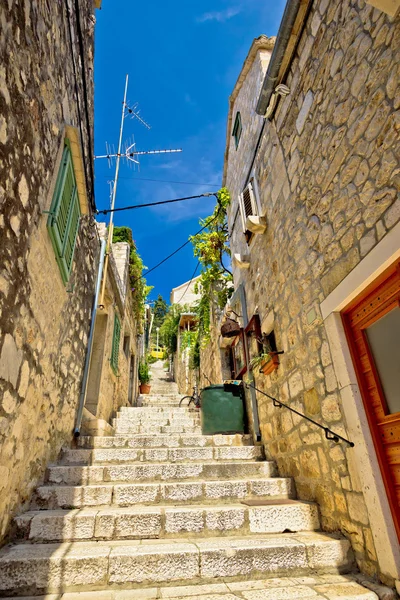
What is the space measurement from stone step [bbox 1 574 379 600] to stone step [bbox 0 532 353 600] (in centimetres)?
6

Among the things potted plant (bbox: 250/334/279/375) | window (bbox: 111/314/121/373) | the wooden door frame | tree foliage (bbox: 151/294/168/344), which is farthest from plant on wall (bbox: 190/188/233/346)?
tree foliage (bbox: 151/294/168/344)

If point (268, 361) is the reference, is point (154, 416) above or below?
below

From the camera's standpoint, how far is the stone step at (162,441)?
407cm

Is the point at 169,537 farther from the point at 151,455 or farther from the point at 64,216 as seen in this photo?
the point at 64,216

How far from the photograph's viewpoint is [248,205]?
4.94 m

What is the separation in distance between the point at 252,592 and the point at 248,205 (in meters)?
4.42

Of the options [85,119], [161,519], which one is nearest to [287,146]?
[85,119]

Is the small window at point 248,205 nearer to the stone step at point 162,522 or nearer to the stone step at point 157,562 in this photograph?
the stone step at point 162,522

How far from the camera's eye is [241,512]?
8.61 ft

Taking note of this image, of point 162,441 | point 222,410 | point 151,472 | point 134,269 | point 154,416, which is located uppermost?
point 134,269

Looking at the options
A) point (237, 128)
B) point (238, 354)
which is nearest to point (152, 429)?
point (238, 354)

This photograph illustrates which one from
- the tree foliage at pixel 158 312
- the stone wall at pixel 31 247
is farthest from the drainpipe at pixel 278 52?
the tree foliage at pixel 158 312

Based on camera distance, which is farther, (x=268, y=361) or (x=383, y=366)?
(x=268, y=361)

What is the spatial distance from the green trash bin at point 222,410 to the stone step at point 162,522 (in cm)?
200
